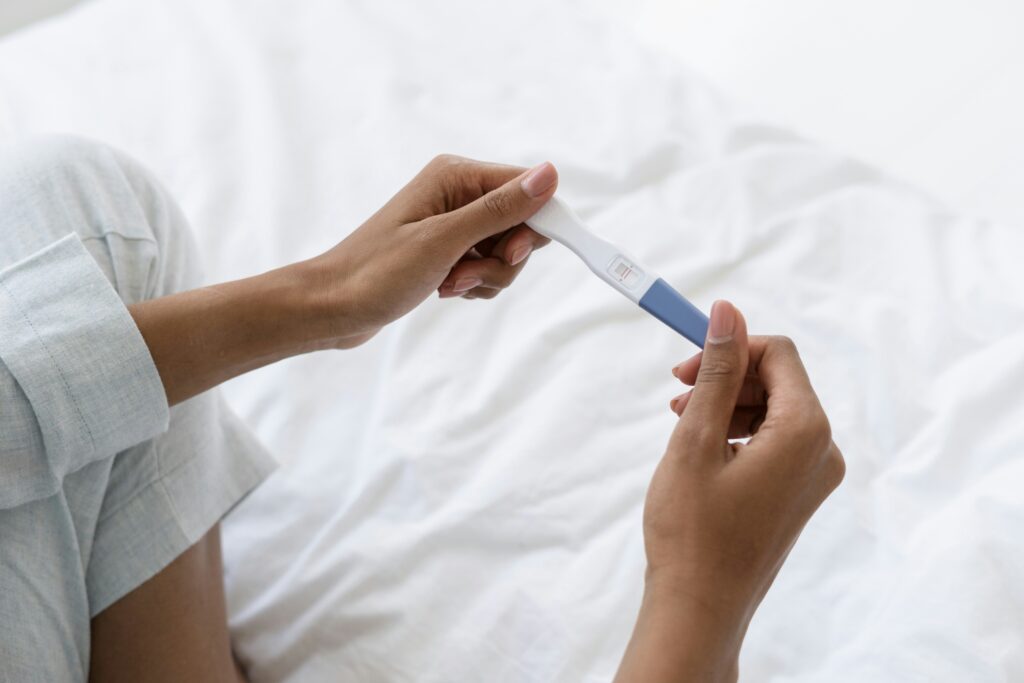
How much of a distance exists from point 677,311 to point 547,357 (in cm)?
25

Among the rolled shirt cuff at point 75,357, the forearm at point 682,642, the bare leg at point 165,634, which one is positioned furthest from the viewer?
the bare leg at point 165,634

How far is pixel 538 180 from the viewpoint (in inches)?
28.5

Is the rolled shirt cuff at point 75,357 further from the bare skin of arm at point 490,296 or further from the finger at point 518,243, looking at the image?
the finger at point 518,243

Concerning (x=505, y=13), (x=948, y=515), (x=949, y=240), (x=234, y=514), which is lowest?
(x=234, y=514)

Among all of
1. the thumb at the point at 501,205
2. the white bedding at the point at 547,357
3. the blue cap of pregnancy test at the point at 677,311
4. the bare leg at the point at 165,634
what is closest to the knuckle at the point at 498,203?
the thumb at the point at 501,205

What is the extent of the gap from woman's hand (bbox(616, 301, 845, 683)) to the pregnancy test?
0.11 metres

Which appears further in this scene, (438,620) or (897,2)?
(897,2)

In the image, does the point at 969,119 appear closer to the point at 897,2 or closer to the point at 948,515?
the point at 897,2

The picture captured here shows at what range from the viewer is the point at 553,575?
2.67 feet

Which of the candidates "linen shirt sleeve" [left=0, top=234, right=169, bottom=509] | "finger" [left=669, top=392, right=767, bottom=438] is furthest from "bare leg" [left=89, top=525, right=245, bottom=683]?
"finger" [left=669, top=392, right=767, bottom=438]

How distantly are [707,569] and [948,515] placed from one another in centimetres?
30

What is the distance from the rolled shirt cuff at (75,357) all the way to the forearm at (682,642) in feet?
1.20

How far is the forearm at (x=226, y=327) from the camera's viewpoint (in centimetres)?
69

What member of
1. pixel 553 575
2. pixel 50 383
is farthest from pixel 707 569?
pixel 50 383
